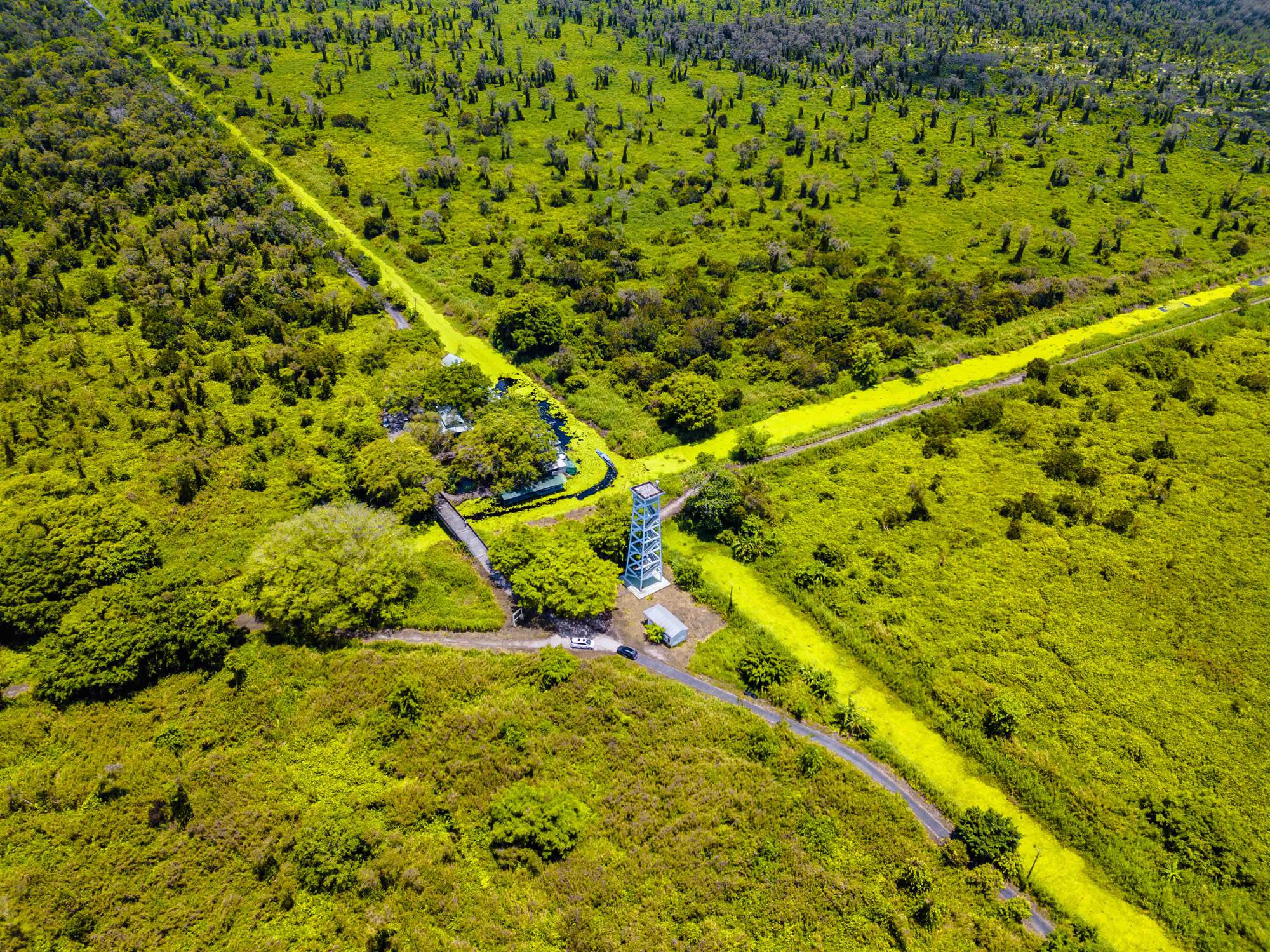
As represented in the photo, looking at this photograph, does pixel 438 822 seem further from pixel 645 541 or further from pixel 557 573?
pixel 645 541

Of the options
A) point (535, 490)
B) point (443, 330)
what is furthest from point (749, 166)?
point (535, 490)

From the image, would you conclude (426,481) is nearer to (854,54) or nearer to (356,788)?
(356,788)

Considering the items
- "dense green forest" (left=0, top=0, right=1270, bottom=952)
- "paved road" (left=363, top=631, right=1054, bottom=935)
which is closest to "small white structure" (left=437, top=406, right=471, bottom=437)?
"dense green forest" (left=0, top=0, right=1270, bottom=952)

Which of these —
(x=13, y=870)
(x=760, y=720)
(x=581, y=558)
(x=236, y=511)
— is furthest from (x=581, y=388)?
(x=13, y=870)

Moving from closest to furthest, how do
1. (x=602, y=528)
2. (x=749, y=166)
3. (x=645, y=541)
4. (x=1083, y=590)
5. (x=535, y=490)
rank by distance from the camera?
(x=645, y=541) → (x=1083, y=590) → (x=602, y=528) → (x=535, y=490) → (x=749, y=166)

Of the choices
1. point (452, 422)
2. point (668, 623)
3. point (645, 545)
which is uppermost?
point (452, 422)

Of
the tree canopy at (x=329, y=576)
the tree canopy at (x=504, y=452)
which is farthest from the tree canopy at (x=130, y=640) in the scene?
the tree canopy at (x=504, y=452)
